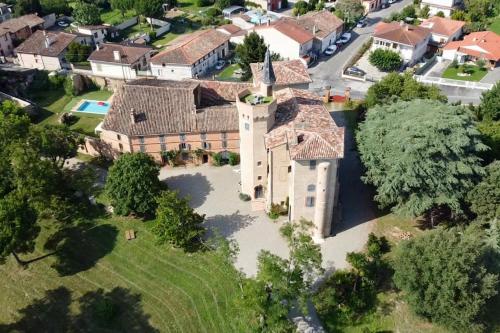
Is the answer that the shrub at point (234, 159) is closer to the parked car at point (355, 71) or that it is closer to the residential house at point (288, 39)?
the parked car at point (355, 71)

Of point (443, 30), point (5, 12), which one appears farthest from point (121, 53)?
point (443, 30)

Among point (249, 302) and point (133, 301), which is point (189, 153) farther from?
point (249, 302)

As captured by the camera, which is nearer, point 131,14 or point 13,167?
point 13,167

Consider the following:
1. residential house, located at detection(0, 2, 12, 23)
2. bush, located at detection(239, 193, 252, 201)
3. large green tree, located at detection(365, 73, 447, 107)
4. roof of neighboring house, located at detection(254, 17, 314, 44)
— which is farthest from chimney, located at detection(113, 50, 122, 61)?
large green tree, located at detection(365, 73, 447, 107)

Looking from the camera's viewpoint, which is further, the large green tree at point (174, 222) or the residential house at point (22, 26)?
the residential house at point (22, 26)

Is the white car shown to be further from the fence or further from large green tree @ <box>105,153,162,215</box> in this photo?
large green tree @ <box>105,153,162,215</box>

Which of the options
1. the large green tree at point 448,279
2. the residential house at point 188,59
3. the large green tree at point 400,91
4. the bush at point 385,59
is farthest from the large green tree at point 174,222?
the bush at point 385,59

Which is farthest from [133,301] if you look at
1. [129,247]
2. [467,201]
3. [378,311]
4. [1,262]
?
[467,201]
